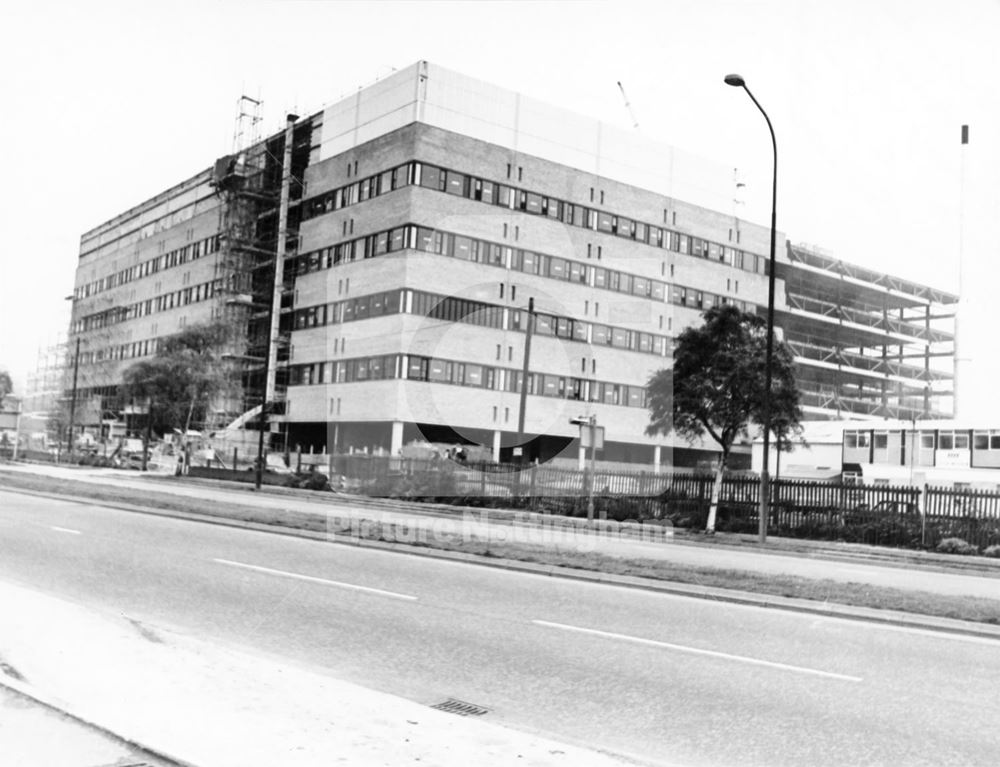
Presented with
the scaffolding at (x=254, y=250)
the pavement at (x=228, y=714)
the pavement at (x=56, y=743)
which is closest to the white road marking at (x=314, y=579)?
the pavement at (x=228, y=714)

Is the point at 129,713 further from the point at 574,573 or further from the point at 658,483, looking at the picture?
the point at 658,483

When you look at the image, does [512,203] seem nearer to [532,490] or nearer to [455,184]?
[455,184]

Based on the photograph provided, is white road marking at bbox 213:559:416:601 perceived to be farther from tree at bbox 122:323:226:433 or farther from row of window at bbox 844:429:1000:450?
row of window at bbox 844:429:1000:450

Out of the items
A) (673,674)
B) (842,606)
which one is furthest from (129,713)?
(842,606)

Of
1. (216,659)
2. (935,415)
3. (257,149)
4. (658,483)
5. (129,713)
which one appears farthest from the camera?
(935,415)

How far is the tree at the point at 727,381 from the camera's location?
28.8m

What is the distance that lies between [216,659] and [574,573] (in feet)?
25.7

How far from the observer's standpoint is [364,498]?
119 ft

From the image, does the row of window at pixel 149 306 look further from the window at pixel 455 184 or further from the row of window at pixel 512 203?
the window at pixel 455 184

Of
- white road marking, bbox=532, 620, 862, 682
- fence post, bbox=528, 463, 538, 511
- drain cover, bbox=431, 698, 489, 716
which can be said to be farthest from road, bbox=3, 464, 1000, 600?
drain cover, bbox=431, 698, 489, 716

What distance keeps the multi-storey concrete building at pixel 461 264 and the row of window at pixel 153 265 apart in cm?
50

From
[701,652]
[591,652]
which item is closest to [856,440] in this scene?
[701,652]

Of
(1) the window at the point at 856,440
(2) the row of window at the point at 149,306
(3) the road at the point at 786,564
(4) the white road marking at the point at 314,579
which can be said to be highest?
(2) the row of window at the point at 149,306

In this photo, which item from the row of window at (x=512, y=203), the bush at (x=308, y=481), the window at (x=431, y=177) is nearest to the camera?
the bush at (x=308, y=481)
